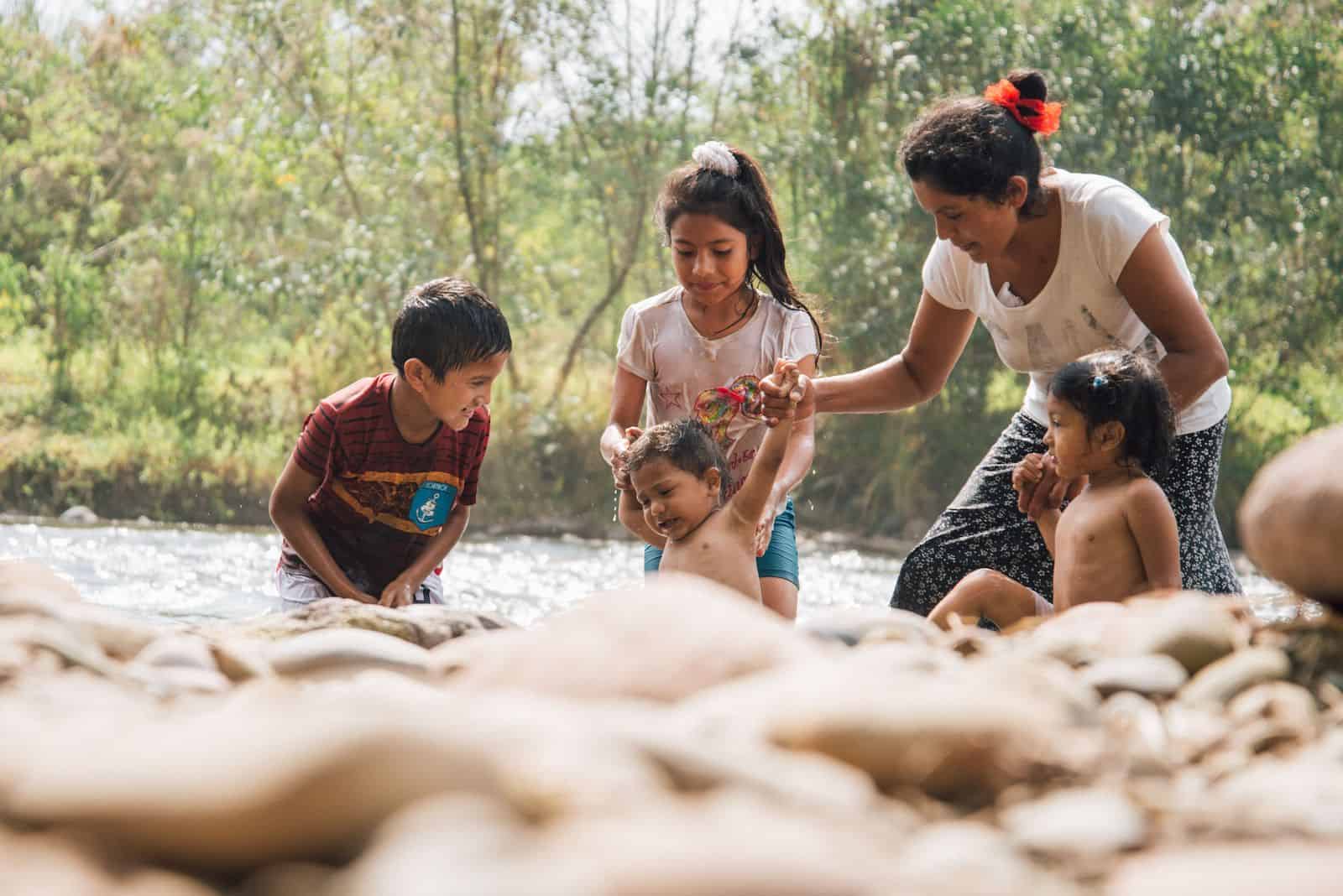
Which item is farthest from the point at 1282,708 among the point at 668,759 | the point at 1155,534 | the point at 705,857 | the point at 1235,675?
the point at 1155,534

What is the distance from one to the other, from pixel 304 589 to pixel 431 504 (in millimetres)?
422

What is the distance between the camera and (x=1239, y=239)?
11859 millimetres

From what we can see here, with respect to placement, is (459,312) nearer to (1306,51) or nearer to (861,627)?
(861,627)

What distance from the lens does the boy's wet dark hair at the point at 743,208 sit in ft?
12.8

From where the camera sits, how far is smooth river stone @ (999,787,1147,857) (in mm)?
1459

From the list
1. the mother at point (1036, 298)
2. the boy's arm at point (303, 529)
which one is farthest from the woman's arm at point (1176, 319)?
the boy's arm at point (303, 529)

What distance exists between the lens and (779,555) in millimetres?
4000

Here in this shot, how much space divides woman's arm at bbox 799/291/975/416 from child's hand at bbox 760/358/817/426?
0.47m

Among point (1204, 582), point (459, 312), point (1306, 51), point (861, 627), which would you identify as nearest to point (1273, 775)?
point (861, 627)

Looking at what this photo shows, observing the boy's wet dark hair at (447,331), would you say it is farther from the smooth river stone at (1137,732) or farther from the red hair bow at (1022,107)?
the smooth river stone at (1137,732)

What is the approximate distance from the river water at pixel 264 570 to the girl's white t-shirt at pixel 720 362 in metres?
2.71

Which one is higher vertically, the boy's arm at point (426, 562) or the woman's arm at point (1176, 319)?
the woman's arm at point (1176, 319)

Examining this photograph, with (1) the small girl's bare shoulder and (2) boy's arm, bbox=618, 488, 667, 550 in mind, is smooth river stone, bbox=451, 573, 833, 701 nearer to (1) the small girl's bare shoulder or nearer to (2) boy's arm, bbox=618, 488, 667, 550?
(1) the small girl's bare shoulder

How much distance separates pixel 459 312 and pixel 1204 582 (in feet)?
6.76
